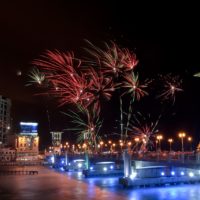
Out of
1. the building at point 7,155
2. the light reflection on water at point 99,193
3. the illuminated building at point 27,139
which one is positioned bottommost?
the light reflection on water at point 99,193

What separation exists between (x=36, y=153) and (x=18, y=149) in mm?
9149

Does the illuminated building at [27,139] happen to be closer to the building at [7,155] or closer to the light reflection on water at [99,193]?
the building at [7,155]

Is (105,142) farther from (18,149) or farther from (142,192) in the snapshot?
(142,192)

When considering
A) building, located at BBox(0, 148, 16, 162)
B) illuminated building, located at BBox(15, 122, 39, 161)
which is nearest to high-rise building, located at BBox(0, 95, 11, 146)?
building, located at BBox(0, 148, 16, 162)

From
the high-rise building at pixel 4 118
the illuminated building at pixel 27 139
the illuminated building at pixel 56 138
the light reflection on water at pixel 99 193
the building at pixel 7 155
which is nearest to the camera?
the light reflection on water at pixel 99 193

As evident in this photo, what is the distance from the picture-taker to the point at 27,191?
39.0m

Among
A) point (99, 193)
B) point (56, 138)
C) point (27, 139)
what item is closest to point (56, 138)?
point (56, 138)

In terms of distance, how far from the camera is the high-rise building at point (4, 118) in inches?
5207

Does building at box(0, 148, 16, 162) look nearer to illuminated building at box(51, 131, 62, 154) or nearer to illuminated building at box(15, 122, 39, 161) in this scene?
illuminated building at box(15, 122, 39, 161)

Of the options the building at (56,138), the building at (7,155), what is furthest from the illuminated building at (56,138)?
the building at (7,155)

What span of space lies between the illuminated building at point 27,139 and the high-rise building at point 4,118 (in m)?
8.19

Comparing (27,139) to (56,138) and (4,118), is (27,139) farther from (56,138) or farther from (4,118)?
(4,118)

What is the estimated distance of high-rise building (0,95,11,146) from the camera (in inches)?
5207

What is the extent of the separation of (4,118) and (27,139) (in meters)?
16.3
